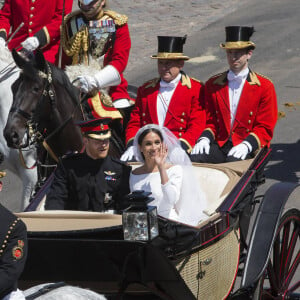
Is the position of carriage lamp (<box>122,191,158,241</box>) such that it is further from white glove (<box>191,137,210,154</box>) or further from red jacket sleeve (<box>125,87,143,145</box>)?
red jacket sleeve (<box>125,87,143,145</box>)

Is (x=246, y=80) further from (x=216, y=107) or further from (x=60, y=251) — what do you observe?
(x=60, y=251)

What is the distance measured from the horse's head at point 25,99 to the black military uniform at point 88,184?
120 centimetres

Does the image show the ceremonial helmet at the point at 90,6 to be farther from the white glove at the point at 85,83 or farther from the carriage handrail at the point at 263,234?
the carriage handrail at the point at 263,234

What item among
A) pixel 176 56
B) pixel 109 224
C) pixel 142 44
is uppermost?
pixel 176 56

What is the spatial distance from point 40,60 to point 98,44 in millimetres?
1246

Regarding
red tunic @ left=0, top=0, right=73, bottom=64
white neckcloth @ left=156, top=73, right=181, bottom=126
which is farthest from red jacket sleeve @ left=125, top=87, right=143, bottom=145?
red tunic @ left=0, top=0, right=73, bottom=64

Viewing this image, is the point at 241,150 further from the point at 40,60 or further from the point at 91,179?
the point at 40,60

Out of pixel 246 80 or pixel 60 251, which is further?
pixel 246 80

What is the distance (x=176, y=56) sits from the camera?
28.2 ft

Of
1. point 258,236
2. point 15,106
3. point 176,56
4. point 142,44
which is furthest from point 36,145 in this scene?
point 142,44

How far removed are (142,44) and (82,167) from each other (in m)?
10.7

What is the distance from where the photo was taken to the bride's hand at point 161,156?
7035 millimetres

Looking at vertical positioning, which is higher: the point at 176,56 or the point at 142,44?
the point at 176,56

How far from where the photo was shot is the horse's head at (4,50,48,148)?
838 cm
